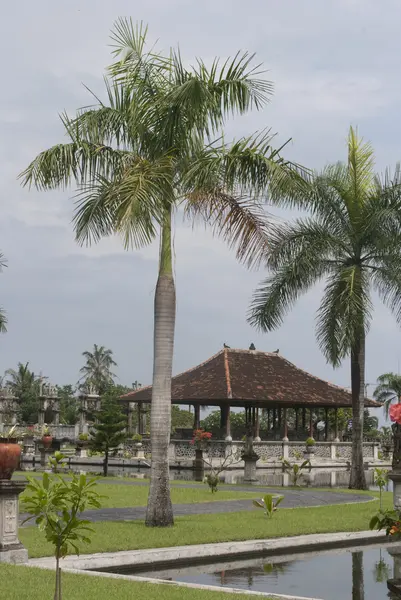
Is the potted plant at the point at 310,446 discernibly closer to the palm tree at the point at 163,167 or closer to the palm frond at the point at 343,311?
Result: the palm frond at the point at 343,311

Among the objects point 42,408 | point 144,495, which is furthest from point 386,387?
point 144,495

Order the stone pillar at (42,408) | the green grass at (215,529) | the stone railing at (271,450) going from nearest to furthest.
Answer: the green grass at (215,529) < the stone railing at (271,450) < the stone pillar at (42,408)

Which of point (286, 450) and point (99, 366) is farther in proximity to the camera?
point (99, 366)

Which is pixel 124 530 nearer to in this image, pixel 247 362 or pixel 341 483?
pixel 341 483

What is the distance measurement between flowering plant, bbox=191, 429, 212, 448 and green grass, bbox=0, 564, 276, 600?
24.4 meters

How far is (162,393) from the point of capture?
51.3 feet

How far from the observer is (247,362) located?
48.9 m

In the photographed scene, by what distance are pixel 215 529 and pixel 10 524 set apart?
486cm

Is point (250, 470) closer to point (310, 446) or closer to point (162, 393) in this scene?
point (310, 446)

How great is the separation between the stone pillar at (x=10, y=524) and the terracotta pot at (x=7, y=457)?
12cm

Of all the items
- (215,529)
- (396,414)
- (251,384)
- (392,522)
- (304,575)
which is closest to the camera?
(396,414)

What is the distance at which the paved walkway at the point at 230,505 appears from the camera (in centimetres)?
1814

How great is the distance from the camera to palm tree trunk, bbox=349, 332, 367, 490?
2598cm

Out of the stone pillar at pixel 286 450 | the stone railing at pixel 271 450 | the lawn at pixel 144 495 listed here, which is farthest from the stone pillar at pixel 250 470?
the stone pillar at pixel 286 450
